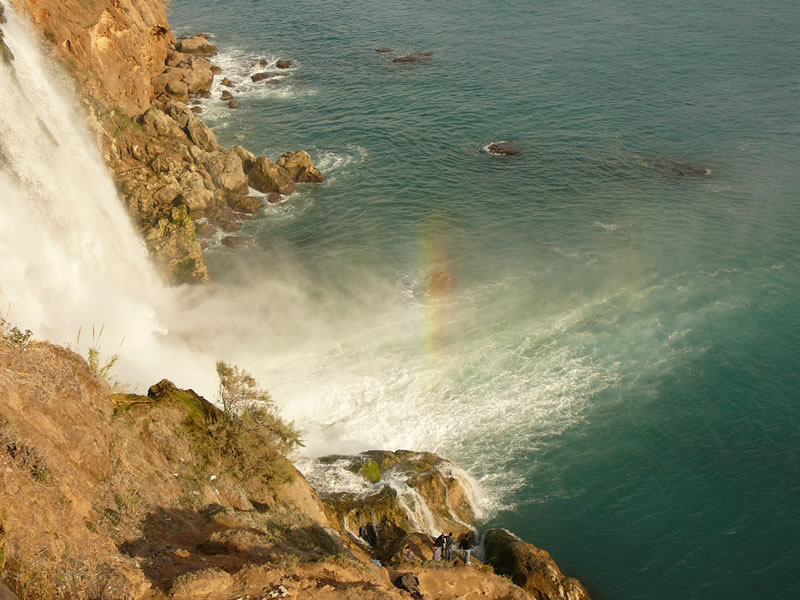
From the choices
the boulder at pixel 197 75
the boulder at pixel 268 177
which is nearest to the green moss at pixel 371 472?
the boulder at pixel 268 177

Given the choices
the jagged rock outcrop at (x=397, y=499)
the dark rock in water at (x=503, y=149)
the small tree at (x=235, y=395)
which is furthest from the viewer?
the dark rock in water at (x=503, y=149)

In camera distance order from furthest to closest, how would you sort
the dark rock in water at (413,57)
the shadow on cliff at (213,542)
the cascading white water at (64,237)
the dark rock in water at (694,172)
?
the dark rock in water at (413,57), the dark rock in water at (694,172), the cascading white water at (64,237), the shadow on cliff at (213,542)

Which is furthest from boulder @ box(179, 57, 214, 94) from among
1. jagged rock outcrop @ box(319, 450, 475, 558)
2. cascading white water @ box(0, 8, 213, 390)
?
jagged rock outcrop @ box(319, 450, 475, 558)

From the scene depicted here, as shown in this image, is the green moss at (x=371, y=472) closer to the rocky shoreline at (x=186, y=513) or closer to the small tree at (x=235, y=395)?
the rocky shoreline at (x=186, y=513)

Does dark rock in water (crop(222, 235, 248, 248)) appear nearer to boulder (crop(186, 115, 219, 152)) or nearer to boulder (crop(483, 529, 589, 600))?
boulder (crop(186, 115, 219, 152))

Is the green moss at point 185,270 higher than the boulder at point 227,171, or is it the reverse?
the boulder at point 227,171

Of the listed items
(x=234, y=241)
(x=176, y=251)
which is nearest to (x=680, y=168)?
(x=234, y=241)

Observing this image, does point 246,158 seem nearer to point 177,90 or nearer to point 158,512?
point 177,90
